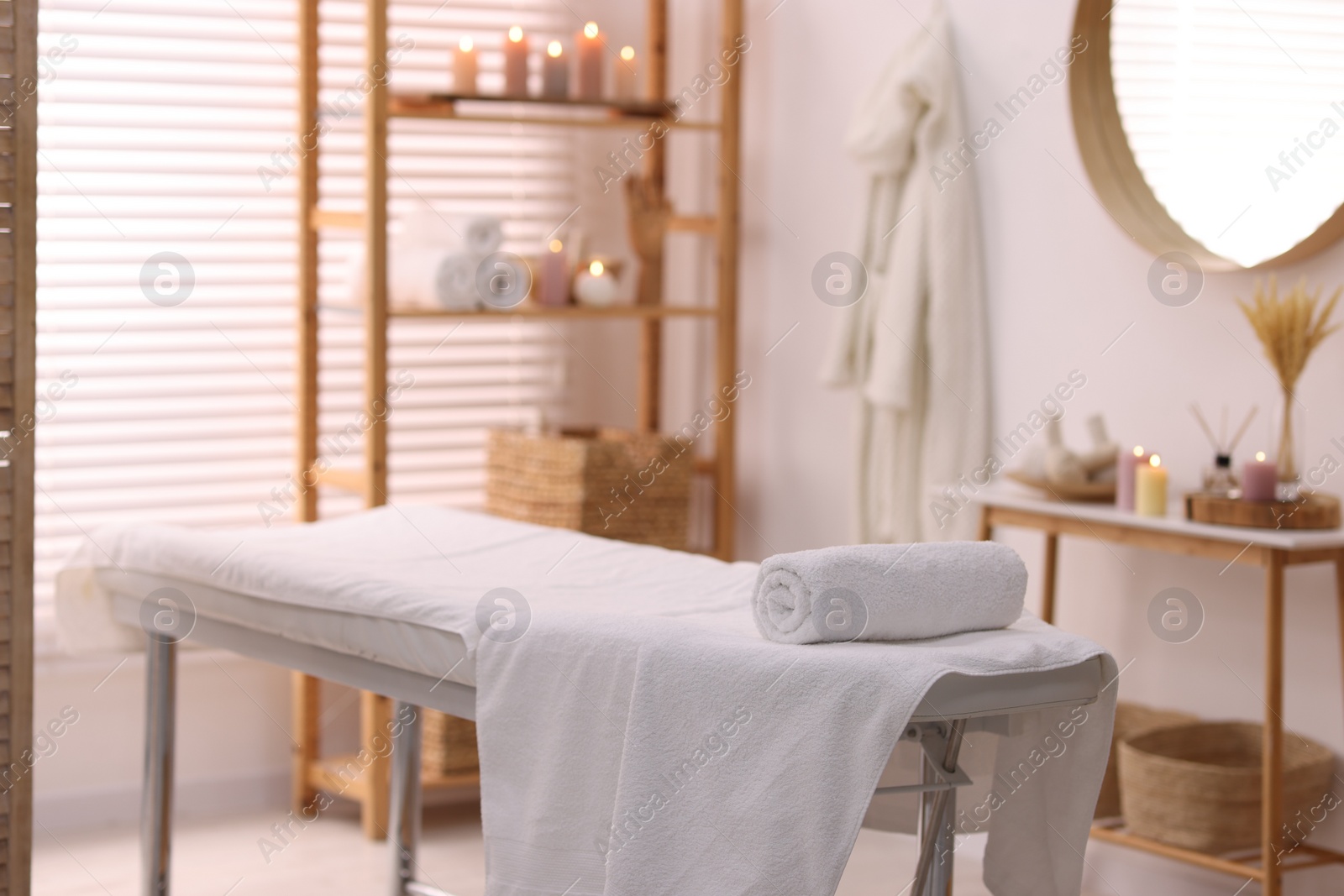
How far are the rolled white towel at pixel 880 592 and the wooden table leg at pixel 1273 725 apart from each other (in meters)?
0.74

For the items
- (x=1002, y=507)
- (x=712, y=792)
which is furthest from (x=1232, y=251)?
(x=712, y=792)

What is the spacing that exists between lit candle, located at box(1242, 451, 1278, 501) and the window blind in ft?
5.82

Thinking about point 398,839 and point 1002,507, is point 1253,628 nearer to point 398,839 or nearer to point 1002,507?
point 1002,507

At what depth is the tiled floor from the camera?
295 centimetres

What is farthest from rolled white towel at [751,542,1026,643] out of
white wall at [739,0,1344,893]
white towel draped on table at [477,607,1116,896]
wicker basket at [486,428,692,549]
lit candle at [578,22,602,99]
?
lit candle at [578,22,602,99]

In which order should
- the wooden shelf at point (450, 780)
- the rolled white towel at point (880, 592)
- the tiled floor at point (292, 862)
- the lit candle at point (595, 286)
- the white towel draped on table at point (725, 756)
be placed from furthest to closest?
the lit candle at point (595, 286) → the wooden shelf at point (450, 780) → the tiled floor at point (292, 862) → the rolled white towel at point (880, 592) → the white towel draped on table at point (725, 756)

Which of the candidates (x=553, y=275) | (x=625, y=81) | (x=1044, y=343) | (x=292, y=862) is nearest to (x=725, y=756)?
(x=1044, y=343)

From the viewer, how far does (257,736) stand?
3.54 meters

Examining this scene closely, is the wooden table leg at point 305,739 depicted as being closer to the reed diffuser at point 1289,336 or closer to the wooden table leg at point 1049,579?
the wooden table leg at point 1049,579

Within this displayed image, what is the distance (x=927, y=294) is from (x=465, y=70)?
1062 mm

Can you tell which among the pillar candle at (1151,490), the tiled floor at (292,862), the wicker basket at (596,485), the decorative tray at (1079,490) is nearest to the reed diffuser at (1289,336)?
the pillar candle at (1151,490)

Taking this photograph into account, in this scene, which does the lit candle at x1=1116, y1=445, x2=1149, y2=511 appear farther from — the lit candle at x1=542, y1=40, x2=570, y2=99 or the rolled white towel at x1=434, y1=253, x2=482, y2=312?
the lit candle at x1=542, y1=40, x2=570, y2=99

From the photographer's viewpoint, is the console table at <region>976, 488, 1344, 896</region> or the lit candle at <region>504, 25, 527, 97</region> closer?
the console table at <region>976, 488, 1344, 896</region>

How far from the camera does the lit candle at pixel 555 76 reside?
3.36 m
